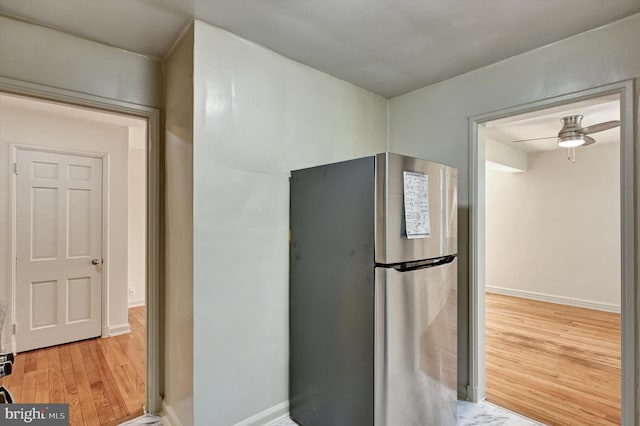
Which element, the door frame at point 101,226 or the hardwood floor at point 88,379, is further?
the door frame at point 101,226

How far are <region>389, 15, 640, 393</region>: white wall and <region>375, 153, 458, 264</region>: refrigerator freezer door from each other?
70cm

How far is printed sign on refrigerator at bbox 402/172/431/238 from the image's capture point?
1.65 meters

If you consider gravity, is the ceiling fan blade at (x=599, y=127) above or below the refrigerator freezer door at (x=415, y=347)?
above

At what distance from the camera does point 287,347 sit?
7.06ft

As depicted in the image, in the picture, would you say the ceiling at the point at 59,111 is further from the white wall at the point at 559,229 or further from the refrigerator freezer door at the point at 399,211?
the white wall at the point at 559,229

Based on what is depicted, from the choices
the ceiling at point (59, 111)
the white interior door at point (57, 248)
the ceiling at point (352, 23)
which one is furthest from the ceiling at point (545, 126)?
the white interior door at point (57, 248)

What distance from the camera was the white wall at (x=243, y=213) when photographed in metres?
1.79

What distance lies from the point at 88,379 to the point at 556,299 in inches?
240

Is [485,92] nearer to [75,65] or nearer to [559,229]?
[75,65]

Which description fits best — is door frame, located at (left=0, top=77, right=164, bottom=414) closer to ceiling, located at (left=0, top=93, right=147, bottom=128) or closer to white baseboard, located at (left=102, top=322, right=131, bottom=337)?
ceiling, located at (left=0, top=93, right=147, bottom=128)

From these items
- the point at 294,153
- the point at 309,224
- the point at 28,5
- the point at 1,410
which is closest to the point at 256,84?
the point at 294,153

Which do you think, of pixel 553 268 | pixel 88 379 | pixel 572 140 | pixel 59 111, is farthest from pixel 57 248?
pixel 553 268

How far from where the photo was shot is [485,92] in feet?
7.52

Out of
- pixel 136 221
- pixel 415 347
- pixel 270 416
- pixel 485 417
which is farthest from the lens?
pixel 136 221
